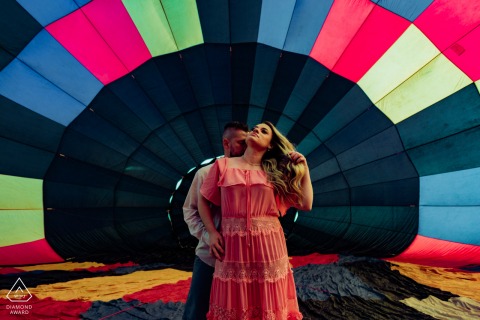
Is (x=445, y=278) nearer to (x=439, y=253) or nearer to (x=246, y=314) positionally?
(x=439, y=253)

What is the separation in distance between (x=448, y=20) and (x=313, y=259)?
2822 mm

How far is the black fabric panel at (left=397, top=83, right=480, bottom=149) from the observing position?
3.27 m

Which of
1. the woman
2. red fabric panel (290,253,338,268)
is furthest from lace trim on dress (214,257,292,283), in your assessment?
red fabric panel (290,253,338,268)

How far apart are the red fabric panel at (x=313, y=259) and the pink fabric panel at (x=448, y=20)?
2.51 meters

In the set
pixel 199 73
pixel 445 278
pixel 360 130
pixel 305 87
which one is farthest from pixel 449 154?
pixel 199 73

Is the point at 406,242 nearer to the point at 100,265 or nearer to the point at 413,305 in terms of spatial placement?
the point at 413,305

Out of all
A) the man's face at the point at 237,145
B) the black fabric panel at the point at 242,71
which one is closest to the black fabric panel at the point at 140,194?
the black fabric panel at the point at 242,71

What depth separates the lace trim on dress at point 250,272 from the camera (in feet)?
3.84

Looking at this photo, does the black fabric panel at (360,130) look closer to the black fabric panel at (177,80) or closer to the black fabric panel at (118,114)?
the black fabric panel at (177,80)

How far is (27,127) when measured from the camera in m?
3.24

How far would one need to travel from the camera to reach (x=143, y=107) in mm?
3451

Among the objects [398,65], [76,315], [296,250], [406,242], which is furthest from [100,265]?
[398,65]

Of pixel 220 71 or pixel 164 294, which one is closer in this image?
pixel 164 294

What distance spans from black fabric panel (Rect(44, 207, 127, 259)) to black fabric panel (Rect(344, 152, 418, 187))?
9.13 feet
